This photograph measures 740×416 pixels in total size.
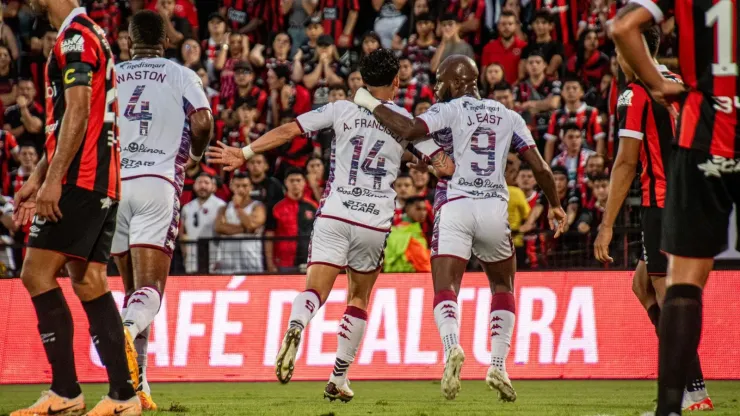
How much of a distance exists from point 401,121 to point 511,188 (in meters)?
5.27

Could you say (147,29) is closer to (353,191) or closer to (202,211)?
(353,191)

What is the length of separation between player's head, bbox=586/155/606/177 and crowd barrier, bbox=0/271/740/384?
2086 millimetres

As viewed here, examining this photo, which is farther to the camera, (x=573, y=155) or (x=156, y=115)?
(x=573, y=155)

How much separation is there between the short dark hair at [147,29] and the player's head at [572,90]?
24.7ft

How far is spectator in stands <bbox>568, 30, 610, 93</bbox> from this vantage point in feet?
50.2

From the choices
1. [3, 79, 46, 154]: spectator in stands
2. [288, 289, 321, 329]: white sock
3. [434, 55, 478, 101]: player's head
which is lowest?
[288, 289, 321, 329]: white sock

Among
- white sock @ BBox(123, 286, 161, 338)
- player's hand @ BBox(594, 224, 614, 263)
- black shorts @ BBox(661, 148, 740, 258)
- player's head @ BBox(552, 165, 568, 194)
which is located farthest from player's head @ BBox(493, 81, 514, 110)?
black shorts @ BBox(661, 148, 740, 258)

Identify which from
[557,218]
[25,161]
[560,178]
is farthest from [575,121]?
[25,161]

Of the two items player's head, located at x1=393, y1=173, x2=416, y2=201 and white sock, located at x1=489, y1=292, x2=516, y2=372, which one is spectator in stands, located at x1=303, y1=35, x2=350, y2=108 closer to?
player's head, located at x1=393, y1=173, x2=416, y2=201

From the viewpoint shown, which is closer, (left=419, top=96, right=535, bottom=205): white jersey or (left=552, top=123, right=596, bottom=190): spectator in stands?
(left=419, top=96, right=535, bottom=205): white jersey

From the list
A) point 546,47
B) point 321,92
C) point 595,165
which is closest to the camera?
point 595,165

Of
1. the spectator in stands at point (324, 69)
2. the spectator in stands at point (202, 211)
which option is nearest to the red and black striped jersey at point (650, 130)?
the spectator in stands at point (202, 211)

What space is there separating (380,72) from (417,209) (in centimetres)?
464

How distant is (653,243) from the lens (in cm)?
749
